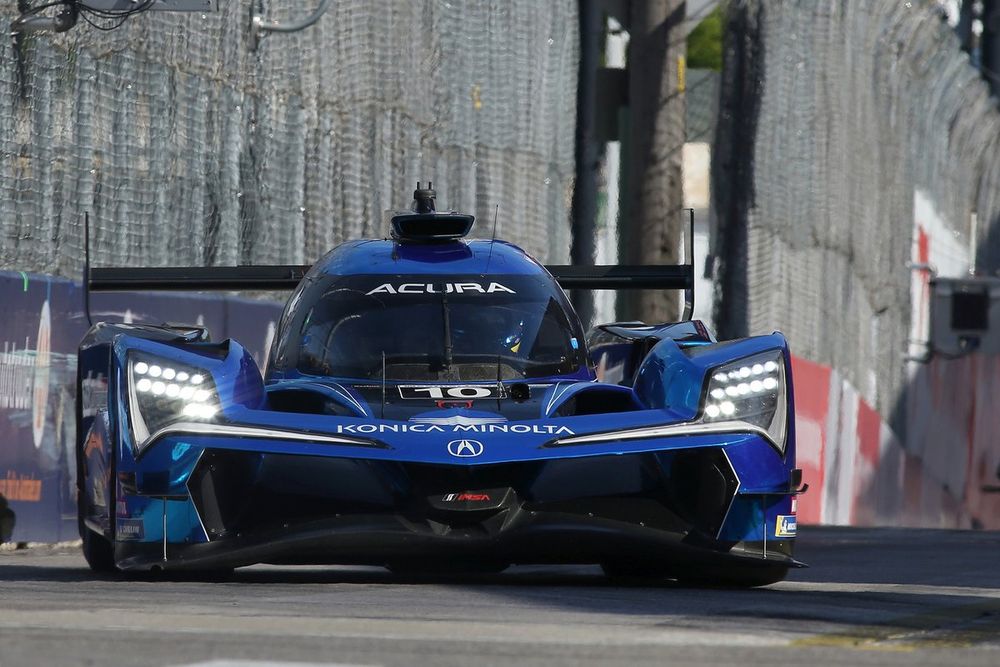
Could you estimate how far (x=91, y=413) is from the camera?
9133mm

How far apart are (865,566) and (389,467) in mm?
3876

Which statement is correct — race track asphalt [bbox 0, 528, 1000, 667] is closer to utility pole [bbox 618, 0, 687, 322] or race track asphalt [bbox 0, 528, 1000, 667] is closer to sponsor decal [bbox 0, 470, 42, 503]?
sponsor decal [bbox 0, 470, 42, 503]

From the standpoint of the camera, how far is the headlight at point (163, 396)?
820cm

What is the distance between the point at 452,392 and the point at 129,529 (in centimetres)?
140

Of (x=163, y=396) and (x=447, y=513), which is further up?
(x=163, y=396)

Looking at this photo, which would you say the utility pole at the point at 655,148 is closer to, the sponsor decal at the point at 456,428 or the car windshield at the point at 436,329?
the car windshield at the point at 436,329

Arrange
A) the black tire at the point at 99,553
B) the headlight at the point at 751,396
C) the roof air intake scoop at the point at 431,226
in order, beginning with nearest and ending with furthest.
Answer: the headlight at the point at 751,396 < the black tire at the point at 99,553 < the roof air intake scoop at the point at 431,226

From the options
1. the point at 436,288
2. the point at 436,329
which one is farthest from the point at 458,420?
the point at 436,288

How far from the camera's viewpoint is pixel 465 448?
26.3 feet

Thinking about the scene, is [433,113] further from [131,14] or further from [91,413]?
[91,413]

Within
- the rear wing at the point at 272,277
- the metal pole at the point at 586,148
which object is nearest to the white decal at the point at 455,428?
the rear wing at the point at 272,277

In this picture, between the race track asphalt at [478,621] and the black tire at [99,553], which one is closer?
the race track asphalt at [478,621]

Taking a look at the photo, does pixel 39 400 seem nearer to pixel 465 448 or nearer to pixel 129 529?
pixel 129 529

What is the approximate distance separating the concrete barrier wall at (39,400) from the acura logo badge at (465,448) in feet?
14.6
